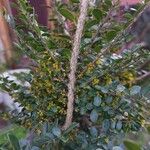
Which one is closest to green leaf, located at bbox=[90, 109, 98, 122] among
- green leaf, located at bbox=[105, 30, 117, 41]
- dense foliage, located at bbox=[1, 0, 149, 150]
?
dense foliage, located at bbox=[1, 0, 149, 150]

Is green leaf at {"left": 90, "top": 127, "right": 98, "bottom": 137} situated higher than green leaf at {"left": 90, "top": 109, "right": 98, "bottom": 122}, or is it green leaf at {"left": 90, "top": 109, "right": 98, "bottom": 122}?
green leaf at {"left": 90, "top": 109, "right": 98, "bottom": 122}

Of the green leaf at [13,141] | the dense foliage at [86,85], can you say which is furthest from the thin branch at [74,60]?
the green leaf at [13,141]

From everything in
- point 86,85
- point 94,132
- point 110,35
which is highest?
point 110,35

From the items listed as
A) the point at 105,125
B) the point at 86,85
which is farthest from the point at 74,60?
the point at 105,125

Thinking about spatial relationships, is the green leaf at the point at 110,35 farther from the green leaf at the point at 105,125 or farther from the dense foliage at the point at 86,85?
the green leaf at the point at 105,125

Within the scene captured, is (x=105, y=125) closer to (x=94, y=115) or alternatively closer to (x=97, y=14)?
(x=94, y=115)

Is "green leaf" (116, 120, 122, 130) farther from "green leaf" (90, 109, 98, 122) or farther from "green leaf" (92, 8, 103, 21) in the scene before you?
"green leaf" (92, 8, 103, 21)

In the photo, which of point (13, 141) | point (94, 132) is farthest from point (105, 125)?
point (13, 141)

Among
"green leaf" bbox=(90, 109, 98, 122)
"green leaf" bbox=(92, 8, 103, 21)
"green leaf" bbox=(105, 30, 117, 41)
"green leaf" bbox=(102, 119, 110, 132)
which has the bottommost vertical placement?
"green leaf" bbox=(102, 119, 110, 132)

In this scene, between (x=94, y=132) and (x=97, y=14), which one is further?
(x=94, y=132)

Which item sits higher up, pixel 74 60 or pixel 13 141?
pixel 74 60
